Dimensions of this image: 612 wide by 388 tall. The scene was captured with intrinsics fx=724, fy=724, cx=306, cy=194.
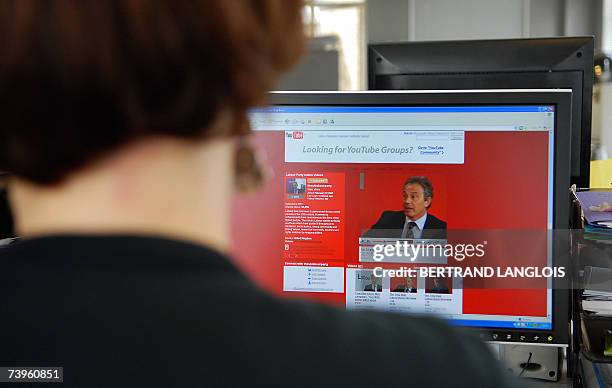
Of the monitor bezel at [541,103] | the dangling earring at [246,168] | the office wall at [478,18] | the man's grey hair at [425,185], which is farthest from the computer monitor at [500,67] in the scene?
the office wall at [478,18]

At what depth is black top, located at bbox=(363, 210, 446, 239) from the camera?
1.11 m

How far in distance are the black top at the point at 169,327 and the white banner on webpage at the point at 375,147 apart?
751 mm

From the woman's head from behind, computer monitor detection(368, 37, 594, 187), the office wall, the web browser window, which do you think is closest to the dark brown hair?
the woman's head from behind

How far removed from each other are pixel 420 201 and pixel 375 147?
11cm

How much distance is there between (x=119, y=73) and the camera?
1.08ft

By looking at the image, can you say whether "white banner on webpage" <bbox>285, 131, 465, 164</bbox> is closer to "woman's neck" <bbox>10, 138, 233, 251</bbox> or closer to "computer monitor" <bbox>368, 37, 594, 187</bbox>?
"computer monitor" <bbox>368, 37, 594, 187</bbox>

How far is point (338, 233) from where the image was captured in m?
1.13

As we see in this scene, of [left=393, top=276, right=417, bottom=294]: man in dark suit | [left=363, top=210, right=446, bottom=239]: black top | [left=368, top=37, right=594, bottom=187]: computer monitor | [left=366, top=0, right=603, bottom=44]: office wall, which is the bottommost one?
[left=393, top=276, right=417, bottom=294]: man in dark suit

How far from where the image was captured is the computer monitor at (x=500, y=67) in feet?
4.55

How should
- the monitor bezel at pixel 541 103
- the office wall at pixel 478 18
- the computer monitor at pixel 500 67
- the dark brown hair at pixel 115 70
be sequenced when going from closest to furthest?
1. the dark brown hair at pixel 115 70
2. the monitor bezel at pixel 541 103
3. the computer monitor at pixel 500 67
4. the office wall at pixel 478 18

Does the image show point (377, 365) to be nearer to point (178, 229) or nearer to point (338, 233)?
point (178, 229)

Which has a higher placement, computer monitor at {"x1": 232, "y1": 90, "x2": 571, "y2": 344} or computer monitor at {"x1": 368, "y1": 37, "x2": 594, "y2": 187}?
computer monitor at {"x1": 368, "y1": 37, "x2": 594, "y2": 187}

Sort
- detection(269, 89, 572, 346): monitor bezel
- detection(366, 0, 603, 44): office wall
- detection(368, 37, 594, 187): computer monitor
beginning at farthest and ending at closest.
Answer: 1. detection(366, 0, 603, 44): office wall
2. detection(368, 37, 594, 187): computer monitor
3. detection(269, 89, 572, 346): monitor bezel

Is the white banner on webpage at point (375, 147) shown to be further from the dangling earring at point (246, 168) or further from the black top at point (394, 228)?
the dangling earring at point (246, 168)
